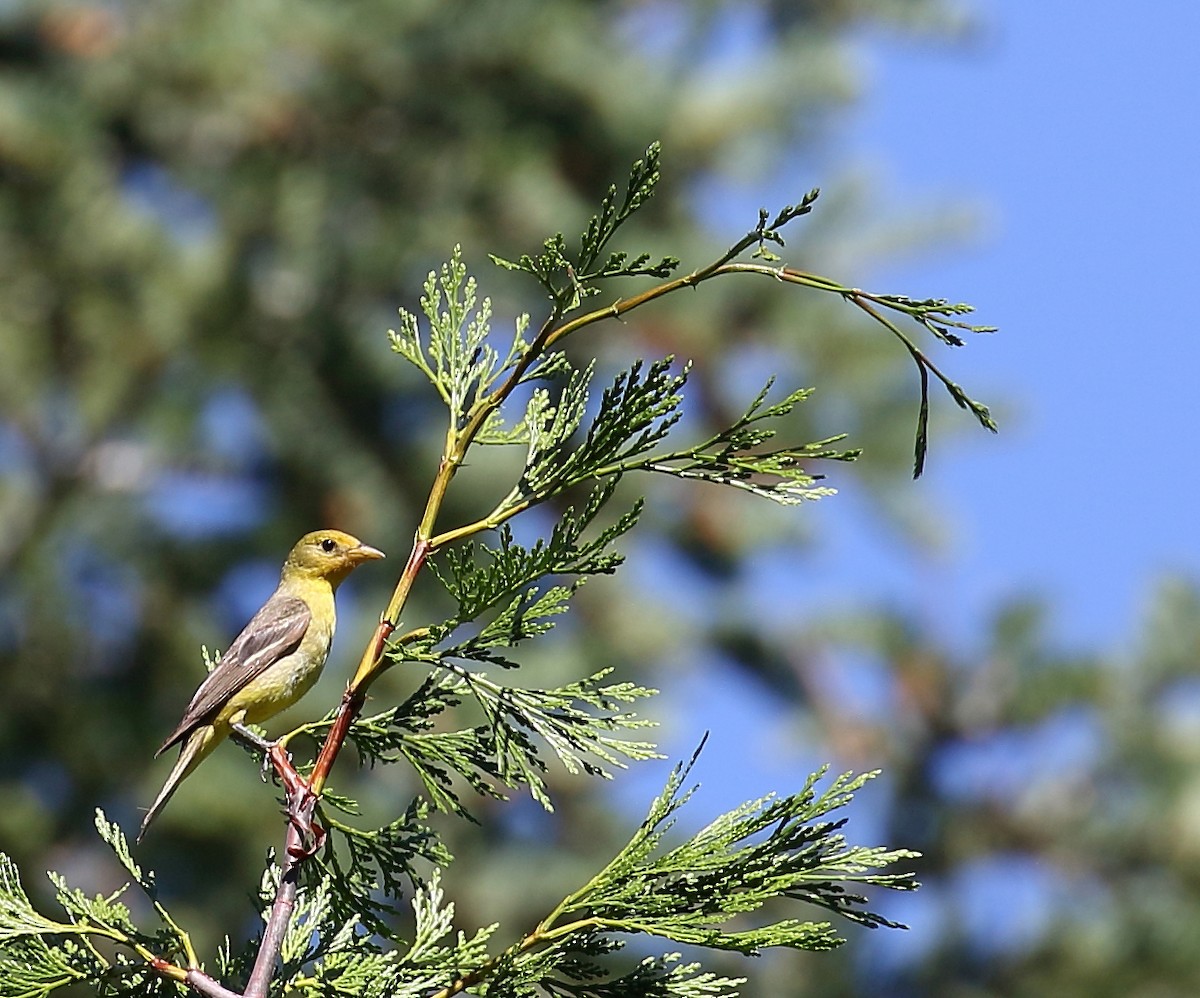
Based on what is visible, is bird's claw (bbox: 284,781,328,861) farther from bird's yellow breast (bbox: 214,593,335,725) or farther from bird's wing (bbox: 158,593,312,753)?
bird's yellow breast (bbox: 214,593,335,725)

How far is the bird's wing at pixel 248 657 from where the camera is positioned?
452 centimetres

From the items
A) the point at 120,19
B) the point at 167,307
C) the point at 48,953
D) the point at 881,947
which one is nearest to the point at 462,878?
the point at 881,947

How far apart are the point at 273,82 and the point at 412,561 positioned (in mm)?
10838

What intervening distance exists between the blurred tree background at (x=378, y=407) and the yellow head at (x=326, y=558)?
17.4 ft

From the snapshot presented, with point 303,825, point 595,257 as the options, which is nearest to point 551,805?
point 303,825

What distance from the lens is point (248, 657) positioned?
4.63 m

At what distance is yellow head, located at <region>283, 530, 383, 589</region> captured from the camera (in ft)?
17.2

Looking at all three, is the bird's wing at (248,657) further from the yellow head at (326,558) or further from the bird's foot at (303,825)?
the bird's foot at (303,825)

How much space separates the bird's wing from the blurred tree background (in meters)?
5.81

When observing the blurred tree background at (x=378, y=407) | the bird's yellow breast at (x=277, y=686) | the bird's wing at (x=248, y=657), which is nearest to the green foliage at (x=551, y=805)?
the bird's wing at (x=248, y=657)

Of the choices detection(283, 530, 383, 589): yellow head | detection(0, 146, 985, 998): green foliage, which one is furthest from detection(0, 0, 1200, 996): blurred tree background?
detection(0, 146, 985, 998): green foliage

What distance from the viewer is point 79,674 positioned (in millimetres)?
12109

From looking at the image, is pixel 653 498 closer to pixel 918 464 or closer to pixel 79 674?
pixel 79 674

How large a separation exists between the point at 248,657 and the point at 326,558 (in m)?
0.73
